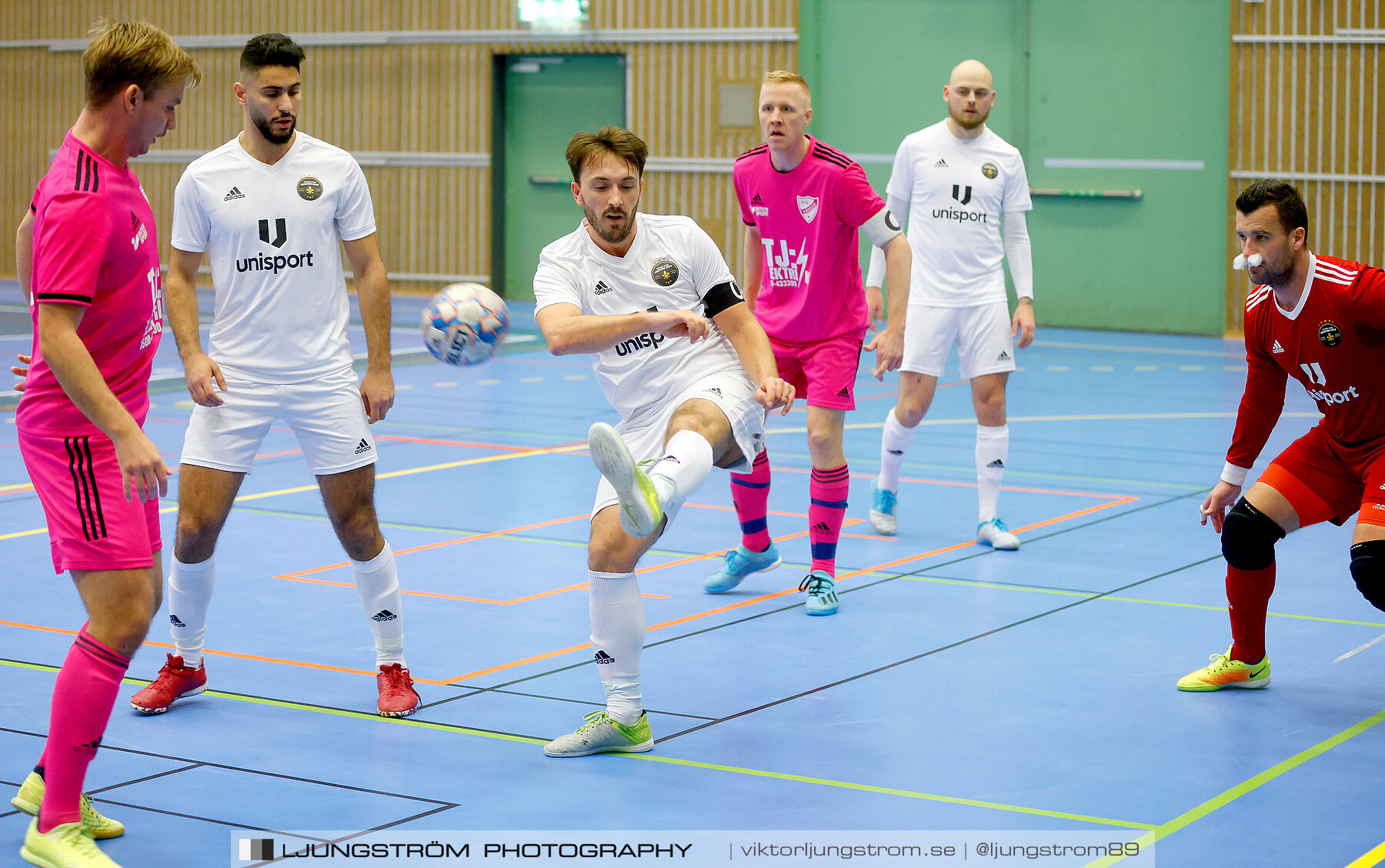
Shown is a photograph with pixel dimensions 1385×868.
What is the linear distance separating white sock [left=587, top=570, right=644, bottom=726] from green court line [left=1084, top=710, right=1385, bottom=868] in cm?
156

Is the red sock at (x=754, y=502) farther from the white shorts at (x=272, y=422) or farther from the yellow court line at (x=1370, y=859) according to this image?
the yellow court line at (x=1370, y=859)

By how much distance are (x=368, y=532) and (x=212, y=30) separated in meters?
24.1

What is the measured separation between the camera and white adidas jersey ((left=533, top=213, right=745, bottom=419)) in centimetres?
529

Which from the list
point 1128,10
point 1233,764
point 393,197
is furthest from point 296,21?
point 1233,764

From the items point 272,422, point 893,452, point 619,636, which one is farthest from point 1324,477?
point 272,422

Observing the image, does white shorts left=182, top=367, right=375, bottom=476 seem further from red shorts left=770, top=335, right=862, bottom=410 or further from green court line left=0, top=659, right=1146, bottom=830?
red shorts left=770, top=335, right=862, bottom=410

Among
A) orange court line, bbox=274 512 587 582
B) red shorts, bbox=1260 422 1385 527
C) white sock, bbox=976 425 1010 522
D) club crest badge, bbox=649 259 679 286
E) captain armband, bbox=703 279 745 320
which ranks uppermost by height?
club crest badge, bbox=649 259 679 286

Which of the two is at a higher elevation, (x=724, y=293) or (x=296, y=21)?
(x=296, y=21)

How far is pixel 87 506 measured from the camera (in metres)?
3.88

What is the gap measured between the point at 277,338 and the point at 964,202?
456 centimetres

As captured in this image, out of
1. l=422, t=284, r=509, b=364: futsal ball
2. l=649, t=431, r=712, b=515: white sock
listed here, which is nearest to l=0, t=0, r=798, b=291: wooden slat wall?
l=422, t=284, r=509, b=364: futsal ball

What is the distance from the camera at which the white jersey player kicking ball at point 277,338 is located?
16.9ft

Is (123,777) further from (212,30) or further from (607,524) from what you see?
(212,30)

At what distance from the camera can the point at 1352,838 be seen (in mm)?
4016
